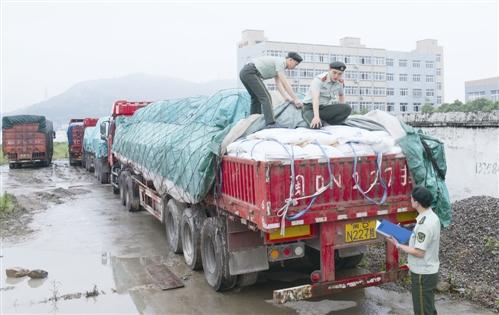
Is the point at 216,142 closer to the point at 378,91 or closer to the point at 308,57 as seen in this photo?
the point at 308,57

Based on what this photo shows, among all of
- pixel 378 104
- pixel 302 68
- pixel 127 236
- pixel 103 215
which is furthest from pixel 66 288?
pixel 378 104

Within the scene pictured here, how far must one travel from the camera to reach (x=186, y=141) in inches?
285

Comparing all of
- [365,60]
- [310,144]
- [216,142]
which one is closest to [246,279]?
[216,142]

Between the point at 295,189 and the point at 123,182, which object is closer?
the point at 295,189

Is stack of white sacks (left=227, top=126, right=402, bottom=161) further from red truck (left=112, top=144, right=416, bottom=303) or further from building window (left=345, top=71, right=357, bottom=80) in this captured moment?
building window (left=345, top=71, right=357, bottom=80)

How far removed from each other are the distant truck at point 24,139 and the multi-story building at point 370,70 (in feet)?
151

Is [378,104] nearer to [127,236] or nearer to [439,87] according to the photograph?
[439,87]

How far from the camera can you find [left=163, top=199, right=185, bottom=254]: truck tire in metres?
7.89

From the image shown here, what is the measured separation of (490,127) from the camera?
923 centimetres

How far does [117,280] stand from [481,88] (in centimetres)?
9140

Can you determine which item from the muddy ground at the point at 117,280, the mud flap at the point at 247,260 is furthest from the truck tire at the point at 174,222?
the mud flap at the point at 247,260

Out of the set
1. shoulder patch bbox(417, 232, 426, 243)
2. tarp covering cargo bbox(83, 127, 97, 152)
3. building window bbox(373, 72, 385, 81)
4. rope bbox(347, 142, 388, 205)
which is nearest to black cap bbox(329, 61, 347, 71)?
rope bbox(347, 142, 388, 205)

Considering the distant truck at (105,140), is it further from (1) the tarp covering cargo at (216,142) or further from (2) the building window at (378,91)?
(2) the building window at (378,91)

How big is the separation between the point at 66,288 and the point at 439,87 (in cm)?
8548
